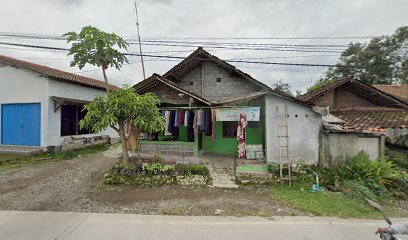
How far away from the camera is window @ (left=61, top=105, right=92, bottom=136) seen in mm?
12055

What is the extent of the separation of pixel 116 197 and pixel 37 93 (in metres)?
9.28

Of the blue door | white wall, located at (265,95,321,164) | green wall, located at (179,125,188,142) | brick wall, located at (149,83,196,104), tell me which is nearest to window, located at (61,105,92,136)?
the blue door

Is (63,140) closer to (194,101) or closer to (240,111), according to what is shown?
(194,101)

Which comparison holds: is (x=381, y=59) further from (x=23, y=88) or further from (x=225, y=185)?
(x=23, y=88)

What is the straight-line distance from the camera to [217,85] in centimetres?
1080

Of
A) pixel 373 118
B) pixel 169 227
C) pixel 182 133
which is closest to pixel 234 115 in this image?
pixel 182 133

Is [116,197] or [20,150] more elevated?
[20,150]

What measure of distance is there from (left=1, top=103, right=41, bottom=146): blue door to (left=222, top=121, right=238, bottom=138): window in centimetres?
1019

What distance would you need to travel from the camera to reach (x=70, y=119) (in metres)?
12.5

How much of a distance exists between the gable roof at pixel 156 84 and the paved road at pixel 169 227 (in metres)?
4.75

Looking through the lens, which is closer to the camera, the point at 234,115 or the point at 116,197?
the point at 116,197

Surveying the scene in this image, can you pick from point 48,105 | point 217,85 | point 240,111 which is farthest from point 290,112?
point 48,105

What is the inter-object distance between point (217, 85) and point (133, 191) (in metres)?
6.81

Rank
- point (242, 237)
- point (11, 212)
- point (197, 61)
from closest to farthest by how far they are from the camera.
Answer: point (242, 237)
point (11, 212)
point (197, 61)
